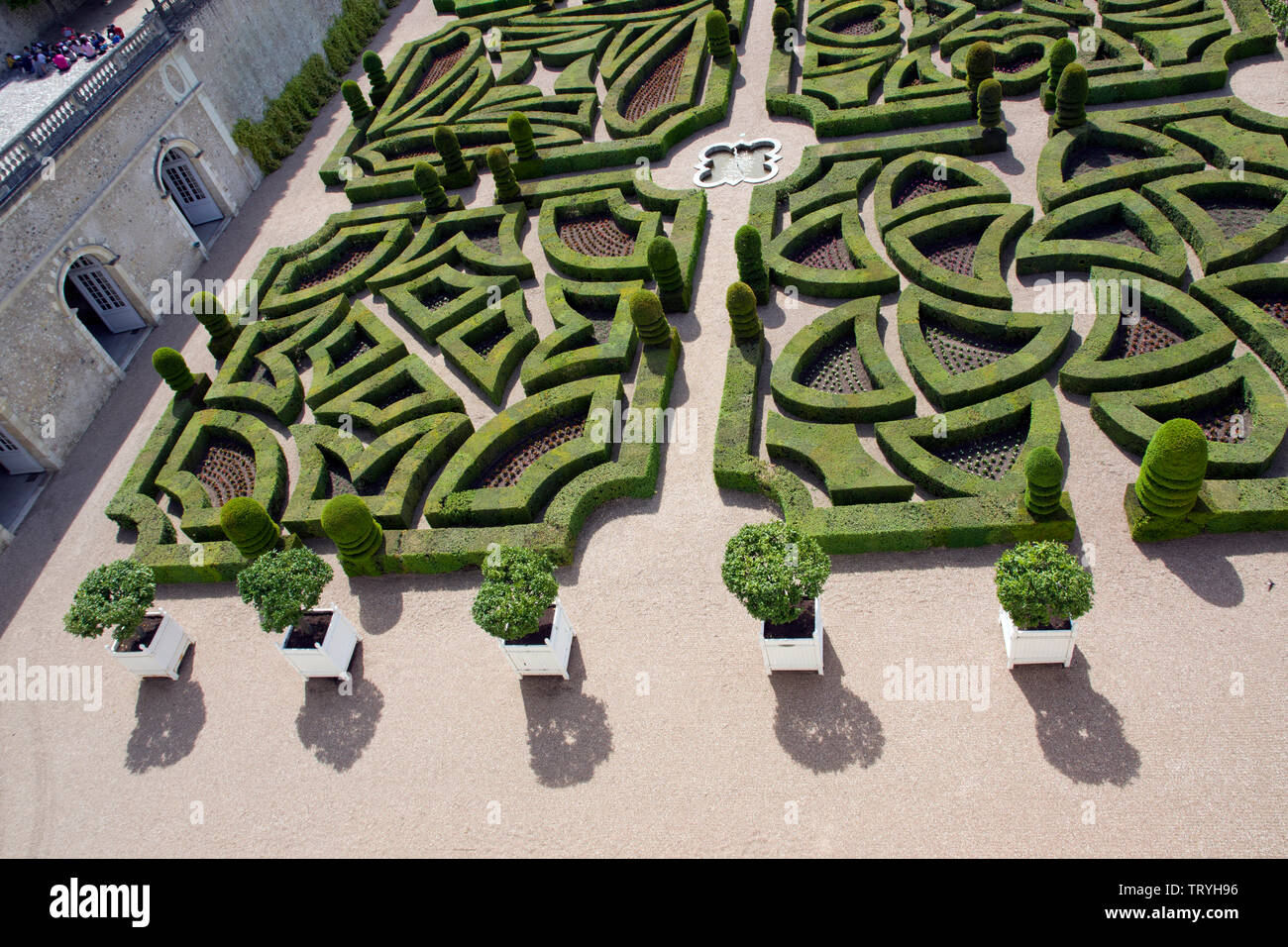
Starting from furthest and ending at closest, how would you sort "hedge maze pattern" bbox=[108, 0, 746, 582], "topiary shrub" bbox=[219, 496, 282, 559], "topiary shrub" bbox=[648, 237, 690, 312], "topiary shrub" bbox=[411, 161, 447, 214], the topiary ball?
"topiary shrub" bbox=[411, 161, 447, 214] < "topiary shrub" bbox=[648, 237, 690, 312] < "hedge maze pattern" bbox=[108, 0, 746, 582] < "topiary shrub" bbox=[219, 496, 282, 559] < the topiary ball

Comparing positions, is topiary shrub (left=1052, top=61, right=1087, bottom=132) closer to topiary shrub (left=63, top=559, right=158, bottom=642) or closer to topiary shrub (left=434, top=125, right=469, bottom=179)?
topiary shrub (left=434, top=125, right=469, bottom=179)

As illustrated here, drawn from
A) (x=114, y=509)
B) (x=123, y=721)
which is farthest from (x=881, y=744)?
(x=114, y=509)

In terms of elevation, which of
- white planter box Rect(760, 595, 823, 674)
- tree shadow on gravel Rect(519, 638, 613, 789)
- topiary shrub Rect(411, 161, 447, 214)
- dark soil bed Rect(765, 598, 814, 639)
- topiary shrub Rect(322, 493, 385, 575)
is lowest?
tree shadow on gravel Rect(519, 638, 613, 789)

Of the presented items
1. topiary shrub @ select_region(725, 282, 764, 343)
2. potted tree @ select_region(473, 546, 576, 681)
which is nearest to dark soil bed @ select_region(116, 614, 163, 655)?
potted tree @ select_region(473, 546, 576, 681)

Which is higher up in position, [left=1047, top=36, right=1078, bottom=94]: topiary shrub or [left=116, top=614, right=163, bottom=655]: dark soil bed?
[left=1047, top=36, right=1078, bottom=94]: topiary shrub

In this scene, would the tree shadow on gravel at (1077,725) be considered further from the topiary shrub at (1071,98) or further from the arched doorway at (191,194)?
the arched doorway at (191,194)

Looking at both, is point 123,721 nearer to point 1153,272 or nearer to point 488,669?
point 488,669

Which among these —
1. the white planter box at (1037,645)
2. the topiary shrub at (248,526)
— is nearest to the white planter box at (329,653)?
the topiary shrub at (248,526)
